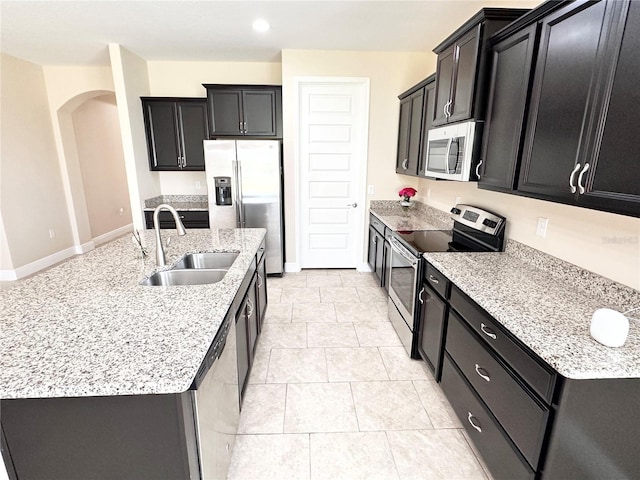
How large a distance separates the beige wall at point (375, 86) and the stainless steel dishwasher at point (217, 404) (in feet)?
9.32

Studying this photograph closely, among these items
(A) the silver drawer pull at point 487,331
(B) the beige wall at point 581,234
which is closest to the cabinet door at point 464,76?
(B) the beige wall at point 581,234

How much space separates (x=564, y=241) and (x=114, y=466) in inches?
91.4

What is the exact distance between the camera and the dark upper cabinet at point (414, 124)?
9.82ft

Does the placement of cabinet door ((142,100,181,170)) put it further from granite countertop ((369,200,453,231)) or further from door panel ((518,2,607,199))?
door panel ((518,2,607,199))

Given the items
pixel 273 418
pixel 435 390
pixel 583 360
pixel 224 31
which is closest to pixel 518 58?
pixel 583 360

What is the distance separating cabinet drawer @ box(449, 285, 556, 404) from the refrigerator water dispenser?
297cm

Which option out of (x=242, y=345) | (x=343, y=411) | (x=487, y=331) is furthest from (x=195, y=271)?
(x=487, y=331)

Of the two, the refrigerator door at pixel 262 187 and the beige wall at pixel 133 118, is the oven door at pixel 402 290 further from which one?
the beige wall at pixel 133 118

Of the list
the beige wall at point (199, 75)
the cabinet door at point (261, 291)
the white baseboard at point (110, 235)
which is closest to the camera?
the cabinet door at point (261, 291)

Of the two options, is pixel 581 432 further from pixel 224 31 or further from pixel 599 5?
pixel 224 31

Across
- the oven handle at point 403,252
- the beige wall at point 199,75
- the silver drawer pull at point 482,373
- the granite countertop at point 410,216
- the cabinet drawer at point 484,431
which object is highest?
the beige wall at point 199,75

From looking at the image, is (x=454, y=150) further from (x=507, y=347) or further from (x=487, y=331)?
(x=507, y=347)

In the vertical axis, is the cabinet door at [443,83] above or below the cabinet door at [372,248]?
above

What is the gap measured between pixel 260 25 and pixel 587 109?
285 centimetres
